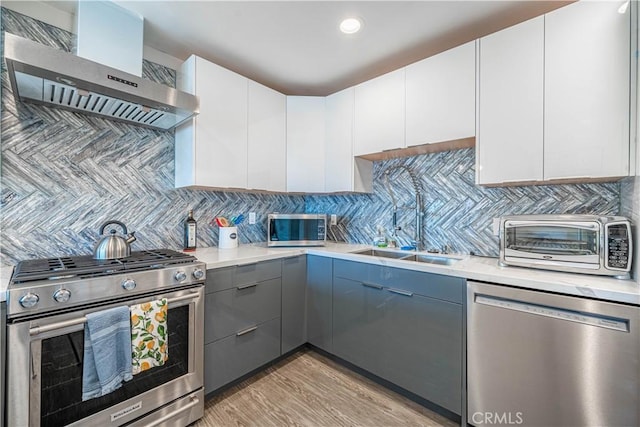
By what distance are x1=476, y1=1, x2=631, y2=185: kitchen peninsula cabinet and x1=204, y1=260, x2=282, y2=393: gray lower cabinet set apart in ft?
5.27

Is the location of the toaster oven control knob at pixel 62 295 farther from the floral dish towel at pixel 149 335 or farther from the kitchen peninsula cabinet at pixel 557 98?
the kitchen peninsula cabinet at pixel 557 98

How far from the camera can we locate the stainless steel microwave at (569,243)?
130 centimetres

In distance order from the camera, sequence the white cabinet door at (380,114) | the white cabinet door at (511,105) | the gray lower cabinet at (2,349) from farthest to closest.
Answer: the white cabinet door at (380,114) → the white cabinet door at (511,105) → the gray lower cabinet at (2,349)

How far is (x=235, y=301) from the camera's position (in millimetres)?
1844

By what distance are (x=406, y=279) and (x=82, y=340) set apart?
5.50ft

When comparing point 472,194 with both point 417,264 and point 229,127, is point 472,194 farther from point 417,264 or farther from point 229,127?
point 229,127

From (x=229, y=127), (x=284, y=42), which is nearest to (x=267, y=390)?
(x=229, y=127)

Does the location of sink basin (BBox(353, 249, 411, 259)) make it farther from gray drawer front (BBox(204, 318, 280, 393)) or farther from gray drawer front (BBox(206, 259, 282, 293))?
gray drawer front (BBox(204, 318, 280, 393))

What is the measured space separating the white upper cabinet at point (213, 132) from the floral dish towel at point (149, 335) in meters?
0.90

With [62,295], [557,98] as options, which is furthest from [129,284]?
[557,98]

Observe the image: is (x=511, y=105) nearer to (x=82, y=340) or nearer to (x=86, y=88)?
(x=86, y=88)

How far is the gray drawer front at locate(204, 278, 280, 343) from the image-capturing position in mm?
1718

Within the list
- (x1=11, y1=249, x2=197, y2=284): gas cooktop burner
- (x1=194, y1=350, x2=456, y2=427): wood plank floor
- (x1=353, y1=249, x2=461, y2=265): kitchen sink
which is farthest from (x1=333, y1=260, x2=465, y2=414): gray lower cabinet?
(x1=11, y1=249, x2=197, y2=284): gas cooktop burner

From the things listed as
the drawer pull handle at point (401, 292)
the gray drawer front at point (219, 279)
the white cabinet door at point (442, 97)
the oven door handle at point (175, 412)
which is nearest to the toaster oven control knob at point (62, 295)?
the gray drawer front at point (219, 279)
